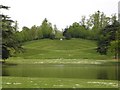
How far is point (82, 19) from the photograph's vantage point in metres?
180

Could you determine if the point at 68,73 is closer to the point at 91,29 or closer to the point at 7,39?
the point at 7,39

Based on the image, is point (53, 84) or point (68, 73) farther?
point (68, 73)

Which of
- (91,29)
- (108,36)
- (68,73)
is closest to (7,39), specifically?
(68,73)

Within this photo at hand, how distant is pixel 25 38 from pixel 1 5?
85.7m

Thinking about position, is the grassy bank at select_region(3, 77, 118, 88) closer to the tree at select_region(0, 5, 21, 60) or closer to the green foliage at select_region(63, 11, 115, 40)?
the tree at select_region(0, 5, 21, 60)

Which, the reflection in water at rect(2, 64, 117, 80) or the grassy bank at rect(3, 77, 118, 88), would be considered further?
the reflection in water at rect(2, 64, 117, 80)

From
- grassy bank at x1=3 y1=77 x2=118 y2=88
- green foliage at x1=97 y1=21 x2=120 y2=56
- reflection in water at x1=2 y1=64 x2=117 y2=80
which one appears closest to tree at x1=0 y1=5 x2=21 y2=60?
→ reflection in water at x1=2 y1=64 x2=117 y2=80

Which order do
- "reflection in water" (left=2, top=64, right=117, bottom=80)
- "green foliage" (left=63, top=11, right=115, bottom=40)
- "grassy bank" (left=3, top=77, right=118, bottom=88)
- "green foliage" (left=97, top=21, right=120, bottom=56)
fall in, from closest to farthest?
"grassy bank" (left=3, top=77, right=118, bottom=88)
"reflection in water" (left=2, top=64, right=117, bottom=80)
"green foliage" (left=97, top=21, right=120, bottom=56)
"green foliage" (left=63, top=11, right=115, bottom=40)

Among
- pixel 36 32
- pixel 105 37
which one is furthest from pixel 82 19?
pixel 105 37

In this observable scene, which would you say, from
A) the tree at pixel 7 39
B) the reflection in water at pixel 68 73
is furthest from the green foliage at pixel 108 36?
A: the reflection in water at pixel 68 73

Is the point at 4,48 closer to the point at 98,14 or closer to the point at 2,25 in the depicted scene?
the point at 2,25

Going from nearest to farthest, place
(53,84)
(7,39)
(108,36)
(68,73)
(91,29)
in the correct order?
1. (53,84)
2. (68,73)
3. (7,39)
4. (108,36)
5. (91,29)

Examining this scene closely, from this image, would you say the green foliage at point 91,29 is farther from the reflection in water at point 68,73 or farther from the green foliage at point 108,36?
the reflection in water at point 68,73

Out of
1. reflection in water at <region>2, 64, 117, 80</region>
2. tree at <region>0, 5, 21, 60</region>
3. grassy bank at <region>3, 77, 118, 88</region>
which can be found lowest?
reflection in water at <region>2, 64, 117, 80</region>
